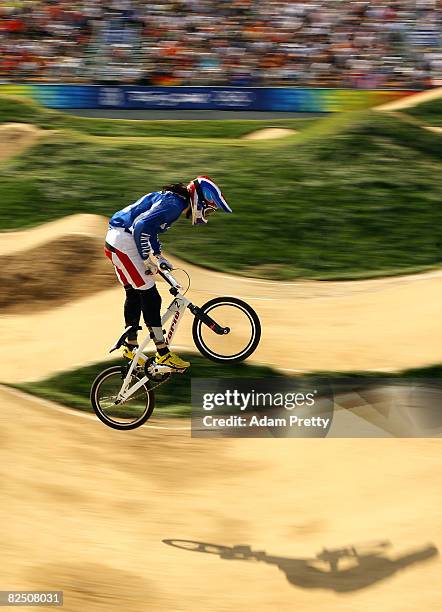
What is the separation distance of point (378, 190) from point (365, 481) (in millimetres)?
9975

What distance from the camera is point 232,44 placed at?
82.3 ft

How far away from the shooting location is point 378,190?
19.1 metres

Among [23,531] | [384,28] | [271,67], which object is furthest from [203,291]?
[384,28]

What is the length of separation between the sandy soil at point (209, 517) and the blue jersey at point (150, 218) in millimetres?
2836

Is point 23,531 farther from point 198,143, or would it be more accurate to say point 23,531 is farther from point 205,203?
point 198,143

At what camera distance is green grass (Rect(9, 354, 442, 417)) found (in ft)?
40.8

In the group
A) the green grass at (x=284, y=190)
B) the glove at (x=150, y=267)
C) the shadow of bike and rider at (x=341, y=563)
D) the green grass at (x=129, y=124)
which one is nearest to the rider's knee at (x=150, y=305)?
the glove at (x=150, y=267)

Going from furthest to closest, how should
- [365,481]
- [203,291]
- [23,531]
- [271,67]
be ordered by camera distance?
[271,67], [203,291], [365,481], [23,531]

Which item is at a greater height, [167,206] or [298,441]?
[167,206]

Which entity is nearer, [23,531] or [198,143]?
[23,531]

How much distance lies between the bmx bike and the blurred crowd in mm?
14480

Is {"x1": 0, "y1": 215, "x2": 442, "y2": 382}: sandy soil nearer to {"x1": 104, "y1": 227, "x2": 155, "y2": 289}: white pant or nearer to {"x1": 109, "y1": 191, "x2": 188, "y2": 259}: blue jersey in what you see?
{"x1": 104, "y1": 227, "x2": 155, "y2": 289}: white pant

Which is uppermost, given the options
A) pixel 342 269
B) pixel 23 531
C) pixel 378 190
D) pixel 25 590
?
pixel 378 190

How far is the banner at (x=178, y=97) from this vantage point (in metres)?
24.4
